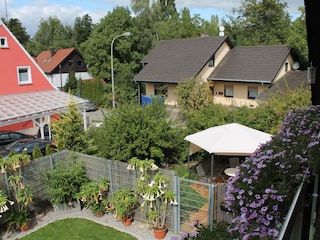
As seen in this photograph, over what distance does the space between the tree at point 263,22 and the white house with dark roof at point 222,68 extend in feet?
45.0

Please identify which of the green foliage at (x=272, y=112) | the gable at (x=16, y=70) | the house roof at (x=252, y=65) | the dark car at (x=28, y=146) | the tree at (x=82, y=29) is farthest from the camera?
the tree at (x=82, y=29)

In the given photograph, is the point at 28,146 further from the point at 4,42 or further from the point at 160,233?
the point at 4,42

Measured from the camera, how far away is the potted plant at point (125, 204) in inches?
353

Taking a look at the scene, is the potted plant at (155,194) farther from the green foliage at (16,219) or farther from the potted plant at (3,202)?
the potted plant at (3,202)

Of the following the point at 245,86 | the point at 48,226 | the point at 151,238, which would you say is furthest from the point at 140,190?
the point at 245,86

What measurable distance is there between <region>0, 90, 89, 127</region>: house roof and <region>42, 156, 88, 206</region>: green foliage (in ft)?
20.8

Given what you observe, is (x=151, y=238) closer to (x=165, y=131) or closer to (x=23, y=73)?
(x=165, y=131)

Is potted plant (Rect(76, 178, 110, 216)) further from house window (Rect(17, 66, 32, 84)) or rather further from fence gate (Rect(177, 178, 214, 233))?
house window (Rect(17, 66, 32, 84))

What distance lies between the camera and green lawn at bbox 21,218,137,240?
8.65 m

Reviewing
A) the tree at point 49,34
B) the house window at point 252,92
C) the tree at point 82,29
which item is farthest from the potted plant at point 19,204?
the tree at point 82,29

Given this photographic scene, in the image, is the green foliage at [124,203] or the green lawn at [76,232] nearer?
the green lawn at [76,232]

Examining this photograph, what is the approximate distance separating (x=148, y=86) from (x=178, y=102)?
28.0 feet

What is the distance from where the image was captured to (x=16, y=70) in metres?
21.8

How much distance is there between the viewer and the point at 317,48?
4.88 metres
